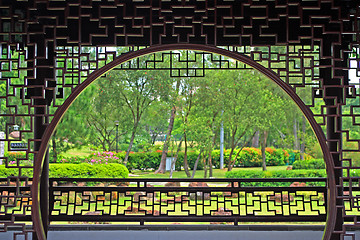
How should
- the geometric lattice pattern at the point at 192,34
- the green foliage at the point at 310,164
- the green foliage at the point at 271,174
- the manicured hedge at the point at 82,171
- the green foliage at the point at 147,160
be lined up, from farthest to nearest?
the green foliage at the point at 147,160 < the green foliage at the point at 310,164 < the green foliage at the point at 271,174 < the manicured hedge at the point at 82,171 < the geometric lattice pattern at the point at 192,34

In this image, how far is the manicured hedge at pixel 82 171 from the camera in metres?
9.52

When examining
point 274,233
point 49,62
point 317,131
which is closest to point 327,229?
point 317,131

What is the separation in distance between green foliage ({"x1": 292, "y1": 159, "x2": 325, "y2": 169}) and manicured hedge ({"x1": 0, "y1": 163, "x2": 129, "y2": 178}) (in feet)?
18.8

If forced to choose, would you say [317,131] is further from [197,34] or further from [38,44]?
[38,44]

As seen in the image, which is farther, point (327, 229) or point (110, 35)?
point (110, 35)

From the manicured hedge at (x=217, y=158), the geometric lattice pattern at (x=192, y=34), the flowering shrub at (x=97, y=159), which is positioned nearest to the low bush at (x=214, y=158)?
the manicured hedge at (x=217, y=158)

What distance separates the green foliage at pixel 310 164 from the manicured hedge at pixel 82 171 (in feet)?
18.8

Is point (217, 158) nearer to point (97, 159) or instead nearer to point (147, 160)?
point (147, 160)

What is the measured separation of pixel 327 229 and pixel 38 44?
327 cm

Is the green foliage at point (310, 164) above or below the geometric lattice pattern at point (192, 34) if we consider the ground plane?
below

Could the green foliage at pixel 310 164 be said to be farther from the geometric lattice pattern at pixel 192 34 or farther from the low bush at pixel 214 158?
the geometric lattice pattern at pixel 192 34

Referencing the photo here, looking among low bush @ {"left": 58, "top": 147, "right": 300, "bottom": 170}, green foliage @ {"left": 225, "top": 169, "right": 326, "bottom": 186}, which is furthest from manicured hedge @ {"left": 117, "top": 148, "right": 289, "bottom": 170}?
green foliage @ {"left": 225, "top": 169, "right": 326, "bottom": 186}

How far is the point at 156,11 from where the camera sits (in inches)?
149

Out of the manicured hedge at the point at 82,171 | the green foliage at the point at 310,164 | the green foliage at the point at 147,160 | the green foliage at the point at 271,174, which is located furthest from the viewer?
the green foliage at the point at 147,160
